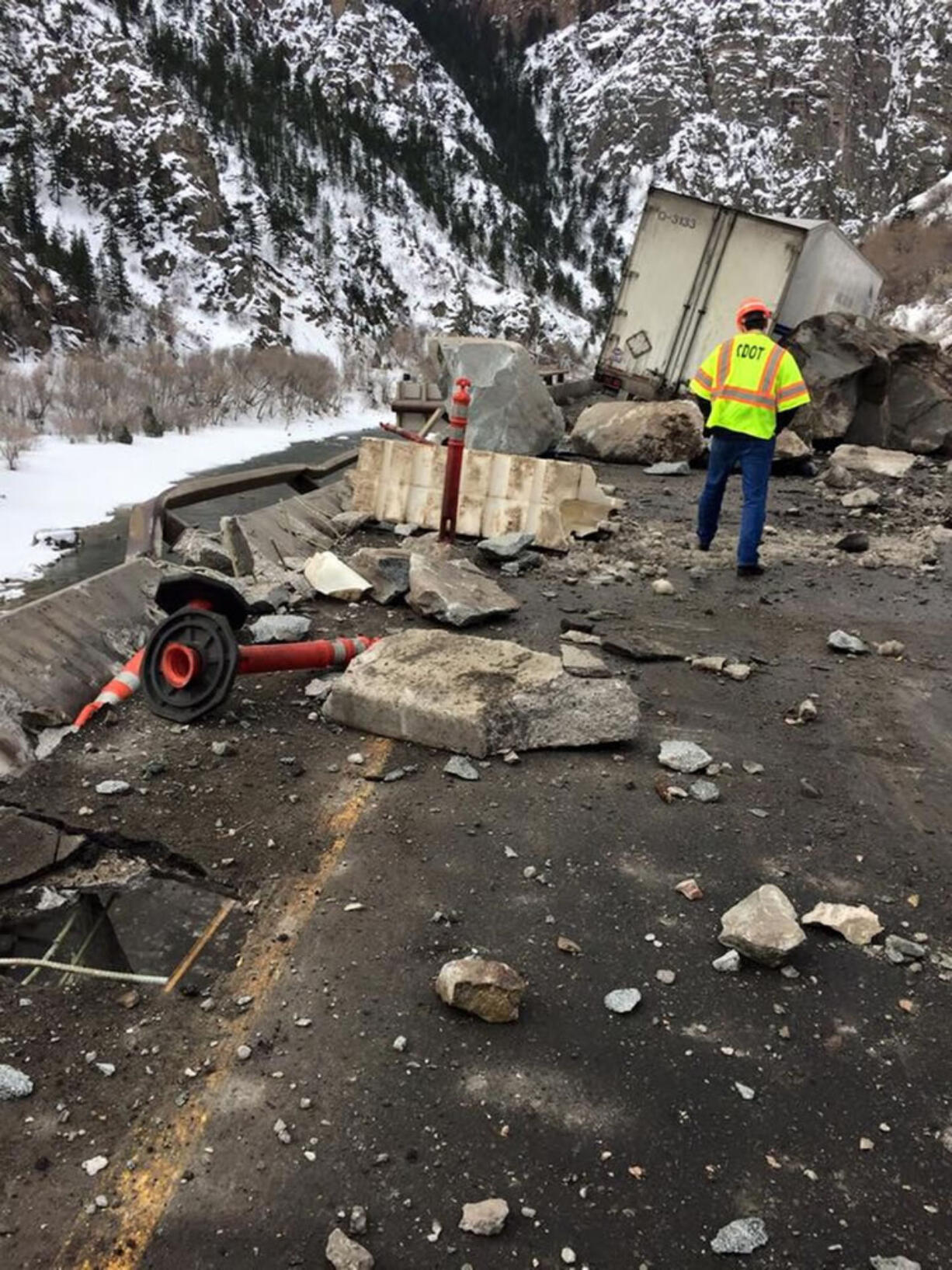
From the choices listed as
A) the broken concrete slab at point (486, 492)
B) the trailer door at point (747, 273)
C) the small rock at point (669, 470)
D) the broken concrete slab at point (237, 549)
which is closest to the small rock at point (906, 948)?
the broken concrete slab at point (237, 549)

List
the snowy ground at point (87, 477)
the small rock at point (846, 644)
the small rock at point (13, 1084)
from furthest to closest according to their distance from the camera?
the snowy ground at point (87, 477)
the small rock at point (846, 644)
the small rock at point (13, 1084)

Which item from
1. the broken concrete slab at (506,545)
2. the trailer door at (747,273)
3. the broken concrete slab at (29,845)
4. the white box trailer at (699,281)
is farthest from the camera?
the white box trailer at (699,281)

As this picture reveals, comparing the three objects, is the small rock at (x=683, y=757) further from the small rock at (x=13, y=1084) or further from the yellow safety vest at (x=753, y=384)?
the yellow safety vest at (x=753, y=384)

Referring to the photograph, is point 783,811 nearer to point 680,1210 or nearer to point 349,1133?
point 680,1210

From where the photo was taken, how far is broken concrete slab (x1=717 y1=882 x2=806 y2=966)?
2285 mm

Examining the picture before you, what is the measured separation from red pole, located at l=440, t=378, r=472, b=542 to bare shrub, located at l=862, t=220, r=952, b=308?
4380 cm

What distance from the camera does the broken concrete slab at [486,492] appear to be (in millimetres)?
6719

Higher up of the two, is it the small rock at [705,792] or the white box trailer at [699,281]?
the white box trailer at [699,281]

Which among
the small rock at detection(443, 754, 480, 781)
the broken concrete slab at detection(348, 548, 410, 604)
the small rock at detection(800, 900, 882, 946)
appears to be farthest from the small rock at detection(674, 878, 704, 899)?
the broken concrete slab at detection(348, 548, 410, 604)

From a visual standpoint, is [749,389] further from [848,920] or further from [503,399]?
[503,399]

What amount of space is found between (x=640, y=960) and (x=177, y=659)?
2.31 metres

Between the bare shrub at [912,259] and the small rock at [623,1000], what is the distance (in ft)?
157

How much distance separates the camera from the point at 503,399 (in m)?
10.5

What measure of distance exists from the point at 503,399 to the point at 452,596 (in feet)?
20.2
